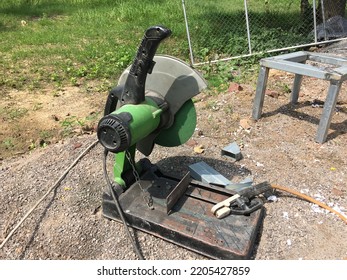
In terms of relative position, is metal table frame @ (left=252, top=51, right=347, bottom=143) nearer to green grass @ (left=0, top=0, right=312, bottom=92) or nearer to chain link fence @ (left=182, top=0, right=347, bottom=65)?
green grass @ (left=0, top=0, right=312, bottom=92)

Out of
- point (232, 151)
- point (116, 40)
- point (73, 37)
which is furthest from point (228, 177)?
point (73, 37)

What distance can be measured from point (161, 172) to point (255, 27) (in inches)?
206

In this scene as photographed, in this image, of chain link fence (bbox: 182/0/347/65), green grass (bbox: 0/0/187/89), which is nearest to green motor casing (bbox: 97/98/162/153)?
green grass (bbox: 0/0/187/89)

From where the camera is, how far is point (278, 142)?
3.88 m

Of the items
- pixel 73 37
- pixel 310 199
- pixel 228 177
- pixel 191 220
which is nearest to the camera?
pixel 191 220

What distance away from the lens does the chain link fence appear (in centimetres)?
677

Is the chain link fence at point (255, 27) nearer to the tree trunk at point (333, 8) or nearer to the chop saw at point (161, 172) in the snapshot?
the tree trunk at point (333, 8)

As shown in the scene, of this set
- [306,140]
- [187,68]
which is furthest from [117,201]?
[306,140]

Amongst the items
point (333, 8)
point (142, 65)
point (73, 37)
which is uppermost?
point (142, 65)

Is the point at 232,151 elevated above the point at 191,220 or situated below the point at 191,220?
below

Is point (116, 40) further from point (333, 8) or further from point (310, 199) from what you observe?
point (310, 199)

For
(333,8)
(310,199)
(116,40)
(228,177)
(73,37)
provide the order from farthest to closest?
(73,37) → (116,40) → (333,8) → (228,177) → (310,199)

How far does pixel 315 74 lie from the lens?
12.1ft

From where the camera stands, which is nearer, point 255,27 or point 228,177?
point 228,177
